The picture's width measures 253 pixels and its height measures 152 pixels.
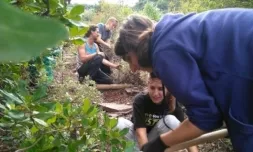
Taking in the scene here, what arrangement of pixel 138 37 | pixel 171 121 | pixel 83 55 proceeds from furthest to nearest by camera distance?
pixel 83 55, pixel 171 121, pixel 138 37

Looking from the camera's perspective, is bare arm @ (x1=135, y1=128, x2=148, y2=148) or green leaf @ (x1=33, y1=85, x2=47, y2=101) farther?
bare arm @ (x1=135, y1=128, x2=148, y2=148)

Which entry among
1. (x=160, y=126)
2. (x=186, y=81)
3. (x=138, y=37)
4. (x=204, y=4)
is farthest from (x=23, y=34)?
(x=204, y=4)

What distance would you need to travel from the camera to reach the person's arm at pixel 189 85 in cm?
149

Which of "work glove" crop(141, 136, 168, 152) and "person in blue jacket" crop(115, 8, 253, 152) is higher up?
"person in blue jacket" crop(115, 8, 253, 152)

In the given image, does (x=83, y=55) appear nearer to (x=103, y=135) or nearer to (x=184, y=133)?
(x=184, y=133)

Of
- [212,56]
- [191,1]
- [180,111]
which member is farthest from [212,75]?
[191,1]

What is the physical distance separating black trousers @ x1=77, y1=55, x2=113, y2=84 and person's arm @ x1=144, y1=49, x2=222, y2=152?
3.98 meters

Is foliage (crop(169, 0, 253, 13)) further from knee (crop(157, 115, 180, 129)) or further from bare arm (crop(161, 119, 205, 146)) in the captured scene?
bare arm (crop(161, 119, 205, 146))

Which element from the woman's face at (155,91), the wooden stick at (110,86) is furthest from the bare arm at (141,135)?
the wooden stick at (110,86)

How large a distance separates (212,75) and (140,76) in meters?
4.53

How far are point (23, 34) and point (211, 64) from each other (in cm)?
142

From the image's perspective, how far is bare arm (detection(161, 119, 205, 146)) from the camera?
1.69 meters

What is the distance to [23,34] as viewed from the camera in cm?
15

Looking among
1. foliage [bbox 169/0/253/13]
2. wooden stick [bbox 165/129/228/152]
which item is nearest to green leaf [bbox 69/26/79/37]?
wooden stick [bbox 165/129/228/152]
